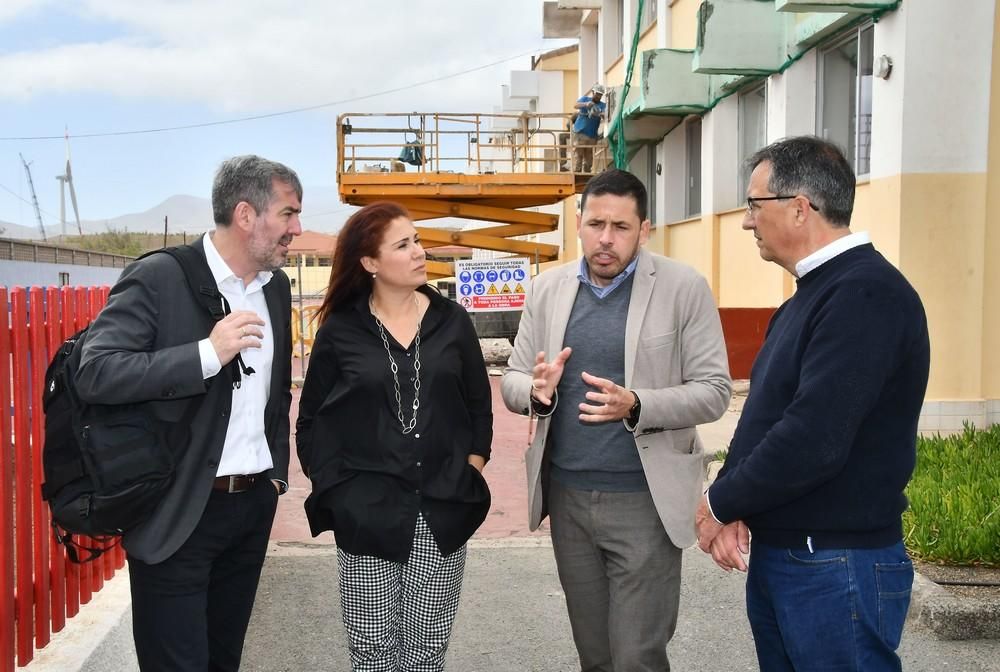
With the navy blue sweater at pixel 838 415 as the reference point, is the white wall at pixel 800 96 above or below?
above

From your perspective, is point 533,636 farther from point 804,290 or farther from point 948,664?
point 804,290

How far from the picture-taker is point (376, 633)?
3463 mm

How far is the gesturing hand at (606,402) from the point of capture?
308 cm

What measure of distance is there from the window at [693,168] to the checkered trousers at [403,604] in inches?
534

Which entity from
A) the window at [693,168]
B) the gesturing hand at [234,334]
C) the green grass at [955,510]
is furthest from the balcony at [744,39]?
the gesturing hand at [234,334]

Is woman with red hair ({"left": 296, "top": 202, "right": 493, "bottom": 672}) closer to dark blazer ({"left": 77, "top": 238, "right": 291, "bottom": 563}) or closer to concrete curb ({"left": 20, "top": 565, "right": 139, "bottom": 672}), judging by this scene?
dark blazer ({"left": 77, "top": 238, "right": 291, "bottom": 563})

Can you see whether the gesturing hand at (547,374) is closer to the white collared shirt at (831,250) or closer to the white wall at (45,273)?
the white collared shirt at (831,250)

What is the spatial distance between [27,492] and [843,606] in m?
3.16

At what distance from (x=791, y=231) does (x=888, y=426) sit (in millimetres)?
586

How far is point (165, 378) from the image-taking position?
2.84 m

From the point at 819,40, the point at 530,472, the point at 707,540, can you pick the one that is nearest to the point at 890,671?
the point at 707,540

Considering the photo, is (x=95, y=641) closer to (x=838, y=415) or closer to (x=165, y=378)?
(x=165, y=378)

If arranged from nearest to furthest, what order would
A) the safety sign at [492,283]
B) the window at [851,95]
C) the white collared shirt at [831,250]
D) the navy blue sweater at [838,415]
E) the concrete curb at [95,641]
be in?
the navy blue sweater at [838,415], the white collared shirt at [831,250], the concrete curb at [95,641], the window at [851,95], the safety sign at [492,283]

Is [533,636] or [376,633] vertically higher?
[376,633]
